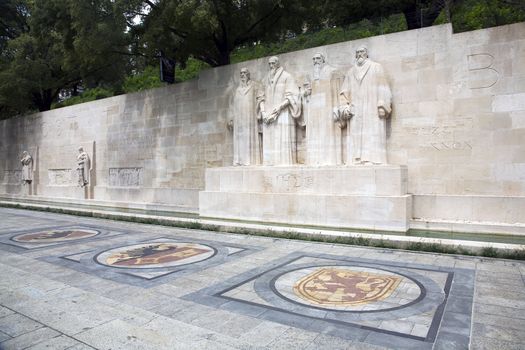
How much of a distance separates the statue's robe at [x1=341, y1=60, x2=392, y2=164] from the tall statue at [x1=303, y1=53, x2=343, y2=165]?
54cm

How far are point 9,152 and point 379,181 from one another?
24.2 m

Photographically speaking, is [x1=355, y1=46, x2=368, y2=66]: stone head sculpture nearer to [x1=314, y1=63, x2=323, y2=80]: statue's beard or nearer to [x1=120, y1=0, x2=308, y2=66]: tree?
[x1=314, y1=63, x2=323, y2=80]: statue's beard

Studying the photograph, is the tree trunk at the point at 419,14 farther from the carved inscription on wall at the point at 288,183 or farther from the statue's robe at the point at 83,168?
the statue's robe at the point at 83,168

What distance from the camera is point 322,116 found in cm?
1064

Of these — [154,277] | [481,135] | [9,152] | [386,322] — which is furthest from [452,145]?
[9,152]

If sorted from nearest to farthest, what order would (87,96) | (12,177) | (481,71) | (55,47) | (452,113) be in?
(481,71) → (452,113) → (55,47) → (12,177) → (87,96)

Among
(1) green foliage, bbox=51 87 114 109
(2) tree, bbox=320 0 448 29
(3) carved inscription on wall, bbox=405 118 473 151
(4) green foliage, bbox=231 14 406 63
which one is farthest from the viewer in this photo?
(1) green foliage, bbox=51 87 114 109

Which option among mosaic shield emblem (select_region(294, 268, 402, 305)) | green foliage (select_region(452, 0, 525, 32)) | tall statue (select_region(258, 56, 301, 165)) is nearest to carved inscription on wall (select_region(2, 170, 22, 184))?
tall statue (select_region(258, 56, 301, 165))

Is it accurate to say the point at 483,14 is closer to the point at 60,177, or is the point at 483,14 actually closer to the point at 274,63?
the point at 274,63

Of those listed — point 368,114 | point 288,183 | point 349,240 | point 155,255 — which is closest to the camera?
point 155,255

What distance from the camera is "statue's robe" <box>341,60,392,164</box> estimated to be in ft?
32.1

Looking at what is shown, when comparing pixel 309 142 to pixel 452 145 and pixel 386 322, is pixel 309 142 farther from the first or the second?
pixel 386 322

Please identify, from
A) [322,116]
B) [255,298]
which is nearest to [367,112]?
[322,116]

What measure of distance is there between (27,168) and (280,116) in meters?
17.6
